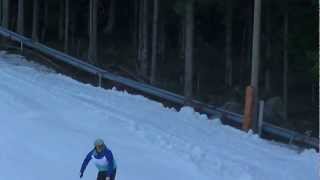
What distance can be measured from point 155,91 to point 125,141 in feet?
25.0

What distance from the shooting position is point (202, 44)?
138 feet

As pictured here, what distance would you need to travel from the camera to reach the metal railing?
72.4 ft

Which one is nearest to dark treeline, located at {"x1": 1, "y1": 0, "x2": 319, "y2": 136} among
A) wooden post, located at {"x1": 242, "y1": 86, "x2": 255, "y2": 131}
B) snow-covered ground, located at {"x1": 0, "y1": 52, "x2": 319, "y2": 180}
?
wooden post, located at {"x1": 242, "y1": 86, "x2": 255, "y2": 131}

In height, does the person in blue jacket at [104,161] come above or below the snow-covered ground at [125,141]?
above

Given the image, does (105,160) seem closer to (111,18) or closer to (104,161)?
(104,161)

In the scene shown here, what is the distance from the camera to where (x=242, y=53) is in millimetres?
39750

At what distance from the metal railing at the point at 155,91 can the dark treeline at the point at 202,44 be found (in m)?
0.81

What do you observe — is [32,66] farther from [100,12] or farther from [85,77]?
[100,12]

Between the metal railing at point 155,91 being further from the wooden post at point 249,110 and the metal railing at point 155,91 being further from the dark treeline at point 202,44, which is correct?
the dark treeline at point 202,44

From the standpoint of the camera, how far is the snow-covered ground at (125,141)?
17.1 m

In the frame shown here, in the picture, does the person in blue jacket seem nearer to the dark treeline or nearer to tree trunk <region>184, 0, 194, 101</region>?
the dark treeline

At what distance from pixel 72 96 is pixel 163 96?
3.87m

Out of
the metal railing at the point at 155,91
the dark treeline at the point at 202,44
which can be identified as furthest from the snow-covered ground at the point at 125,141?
the dark treeline at the point at 202,44

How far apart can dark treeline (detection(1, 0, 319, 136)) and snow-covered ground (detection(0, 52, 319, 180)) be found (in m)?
3.30
